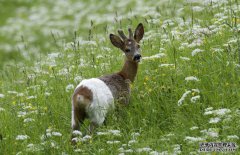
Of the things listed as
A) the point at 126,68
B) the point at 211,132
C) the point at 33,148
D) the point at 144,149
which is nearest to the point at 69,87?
the point at 126,68

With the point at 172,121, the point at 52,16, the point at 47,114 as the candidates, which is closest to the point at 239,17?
the point at 172,121

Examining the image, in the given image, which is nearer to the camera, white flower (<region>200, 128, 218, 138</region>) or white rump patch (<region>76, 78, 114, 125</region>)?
white flower (<region>200, 128, 218, 138</region>)

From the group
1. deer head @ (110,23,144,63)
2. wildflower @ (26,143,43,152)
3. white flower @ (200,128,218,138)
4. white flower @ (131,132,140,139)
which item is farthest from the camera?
deer head @ (110,23,144,63)

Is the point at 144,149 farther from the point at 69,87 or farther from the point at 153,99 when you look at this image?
the point at 69,87

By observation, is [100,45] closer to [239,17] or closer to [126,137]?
[239,17]

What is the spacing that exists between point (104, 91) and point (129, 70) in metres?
1.20

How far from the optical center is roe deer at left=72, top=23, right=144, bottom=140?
7863 mm

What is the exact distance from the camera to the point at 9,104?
9977 millimetres

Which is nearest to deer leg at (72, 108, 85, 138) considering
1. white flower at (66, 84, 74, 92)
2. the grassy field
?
the grassy field

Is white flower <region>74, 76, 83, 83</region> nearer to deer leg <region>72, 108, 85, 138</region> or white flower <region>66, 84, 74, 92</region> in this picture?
white flower <region>66, 84, 74, 92</region>

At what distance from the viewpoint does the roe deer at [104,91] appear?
7863mm

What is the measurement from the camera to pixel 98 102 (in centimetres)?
789

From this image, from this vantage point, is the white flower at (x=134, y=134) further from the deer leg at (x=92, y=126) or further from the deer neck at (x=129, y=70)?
the deer neck at (x=129, y=70)

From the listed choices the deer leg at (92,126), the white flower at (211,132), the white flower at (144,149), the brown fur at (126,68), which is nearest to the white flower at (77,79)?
the brown fur at (126,68)
